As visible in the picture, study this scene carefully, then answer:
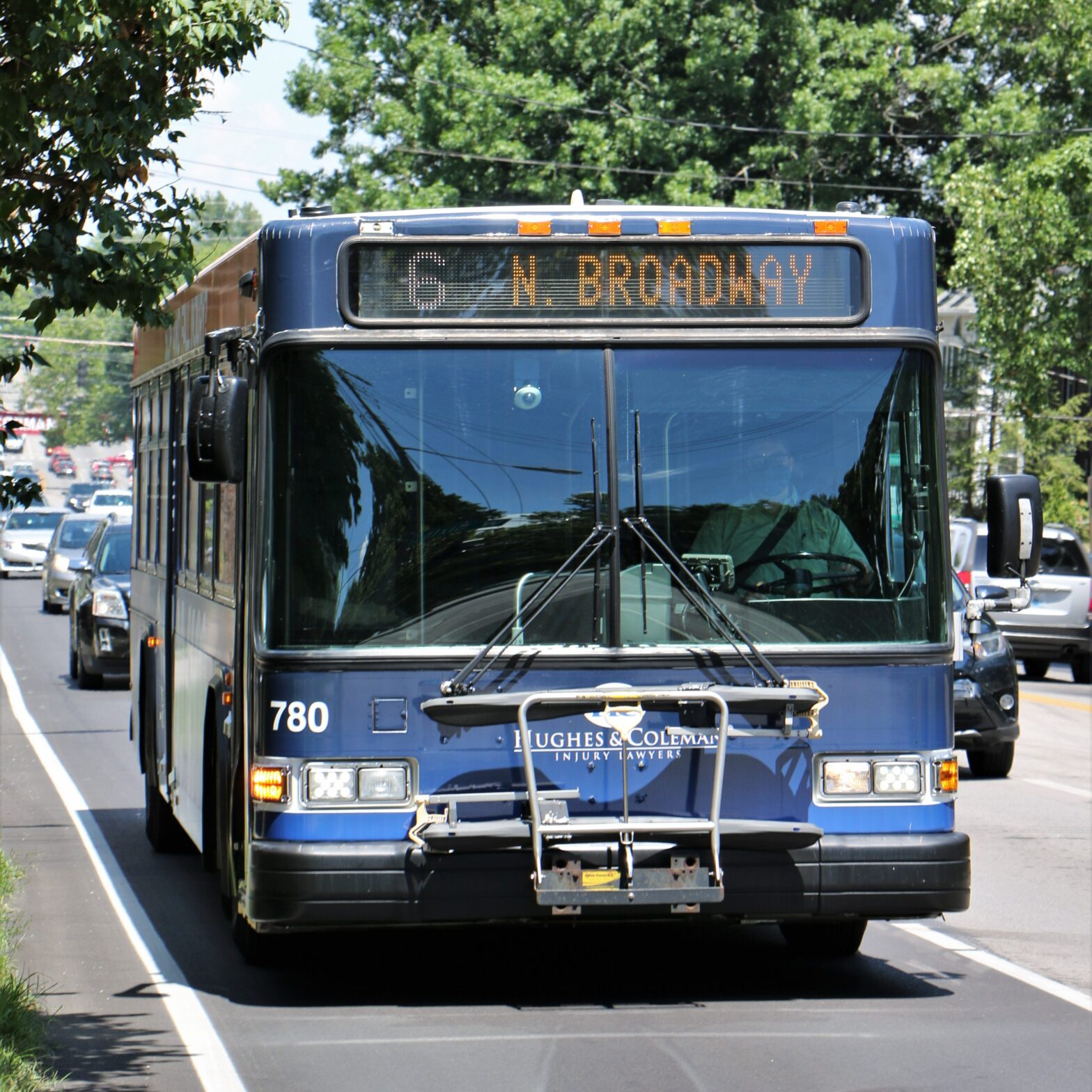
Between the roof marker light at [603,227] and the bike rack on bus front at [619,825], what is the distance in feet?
5.37

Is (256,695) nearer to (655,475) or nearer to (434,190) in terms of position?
(655,475)

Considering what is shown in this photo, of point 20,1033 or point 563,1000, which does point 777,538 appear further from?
point 20,1033

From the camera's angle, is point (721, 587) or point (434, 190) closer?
point (721, 587)

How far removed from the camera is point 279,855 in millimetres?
7035

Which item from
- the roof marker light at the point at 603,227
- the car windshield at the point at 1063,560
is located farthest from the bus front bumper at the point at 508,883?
the car windshield at the point at 1063,560

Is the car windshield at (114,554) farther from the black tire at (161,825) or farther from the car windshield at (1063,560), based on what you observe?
the black tire at (161,825)

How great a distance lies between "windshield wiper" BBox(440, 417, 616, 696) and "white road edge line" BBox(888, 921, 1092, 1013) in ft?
7.83

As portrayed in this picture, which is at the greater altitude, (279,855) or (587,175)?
(587,175)

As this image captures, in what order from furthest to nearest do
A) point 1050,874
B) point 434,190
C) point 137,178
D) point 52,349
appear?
point 52,349 → point 434,190 → point 1050,874 → point 137,178

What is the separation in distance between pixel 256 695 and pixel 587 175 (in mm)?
32832

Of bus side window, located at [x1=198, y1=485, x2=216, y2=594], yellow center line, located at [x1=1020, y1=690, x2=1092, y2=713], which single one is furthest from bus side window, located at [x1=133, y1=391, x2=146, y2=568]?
yellow center line, located at [x1=1020, y1=690, x2=1092, y2=713]

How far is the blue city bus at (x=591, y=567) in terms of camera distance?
7.05 metres

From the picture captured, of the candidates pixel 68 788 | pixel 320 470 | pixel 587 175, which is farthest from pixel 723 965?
pixel 587 175

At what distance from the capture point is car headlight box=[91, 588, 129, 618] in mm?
21672
